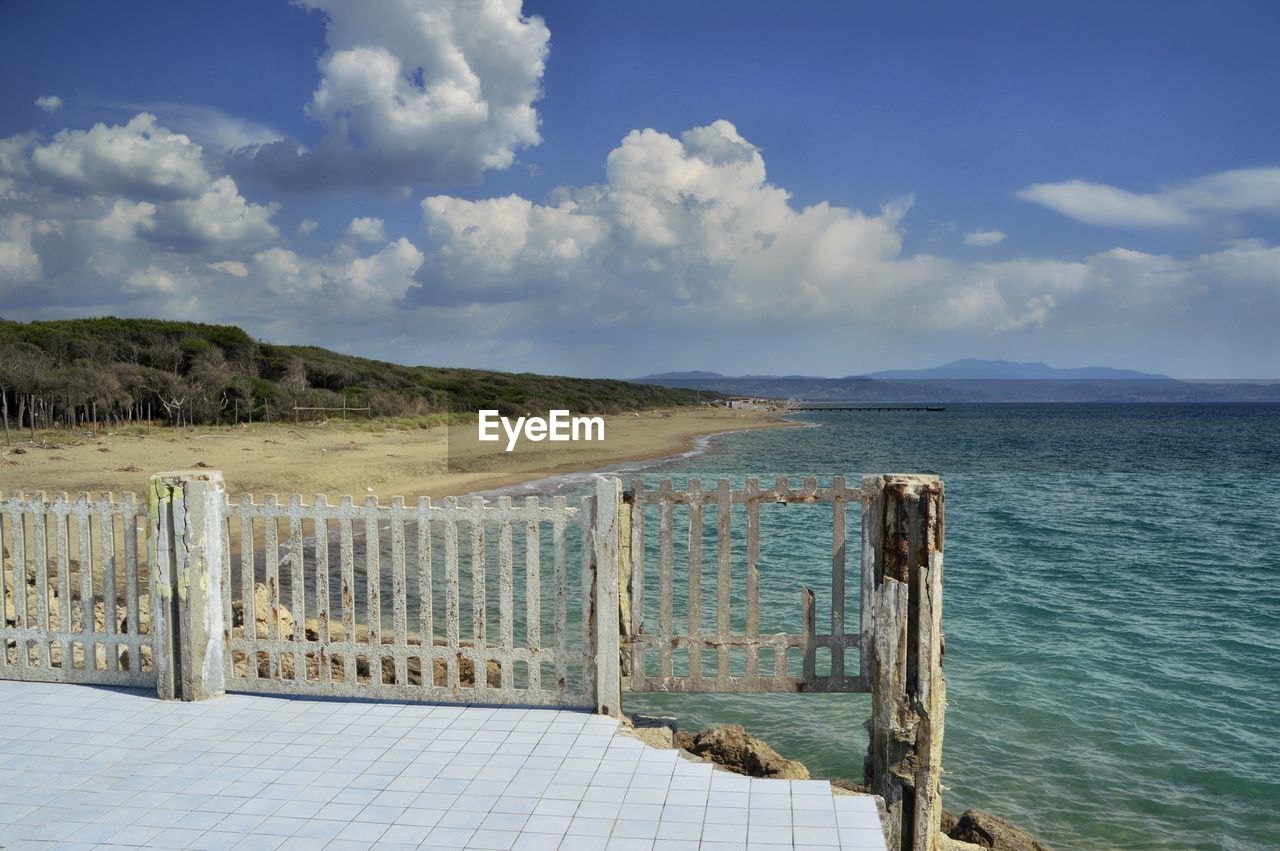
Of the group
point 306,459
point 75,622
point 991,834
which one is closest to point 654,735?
point 991,834

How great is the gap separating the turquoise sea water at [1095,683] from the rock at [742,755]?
178 centimetres

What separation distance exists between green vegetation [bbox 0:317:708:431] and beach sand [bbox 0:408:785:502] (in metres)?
4.47

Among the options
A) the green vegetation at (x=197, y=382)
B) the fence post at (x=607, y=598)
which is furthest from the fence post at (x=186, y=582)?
the green vegetation at (x=197, y=382)

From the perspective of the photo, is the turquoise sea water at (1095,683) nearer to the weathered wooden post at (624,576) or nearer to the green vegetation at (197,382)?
the weathered wooden post at (624,576)

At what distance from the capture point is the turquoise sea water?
8852 millimetres

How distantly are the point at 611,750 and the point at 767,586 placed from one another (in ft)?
37.6

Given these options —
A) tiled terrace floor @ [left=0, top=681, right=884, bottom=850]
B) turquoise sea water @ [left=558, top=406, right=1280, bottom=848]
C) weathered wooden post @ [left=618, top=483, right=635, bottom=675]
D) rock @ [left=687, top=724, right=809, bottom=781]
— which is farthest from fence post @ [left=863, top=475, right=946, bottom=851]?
turquoise sea water @ [left=558, top=406, right=1280, bottom=848]

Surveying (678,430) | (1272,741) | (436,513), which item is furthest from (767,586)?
(678,430)

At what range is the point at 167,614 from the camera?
7109 millimetres

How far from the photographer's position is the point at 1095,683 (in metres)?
12.3

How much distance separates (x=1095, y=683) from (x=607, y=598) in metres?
8.78

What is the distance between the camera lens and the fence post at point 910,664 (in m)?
5.86

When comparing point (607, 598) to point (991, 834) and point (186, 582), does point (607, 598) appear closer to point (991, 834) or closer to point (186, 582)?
point (186, 582)

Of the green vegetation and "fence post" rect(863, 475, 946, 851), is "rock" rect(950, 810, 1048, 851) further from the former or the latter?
the green vegetation
